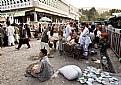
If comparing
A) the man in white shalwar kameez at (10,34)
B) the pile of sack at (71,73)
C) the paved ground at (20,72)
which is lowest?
the paved ground at (20,72)

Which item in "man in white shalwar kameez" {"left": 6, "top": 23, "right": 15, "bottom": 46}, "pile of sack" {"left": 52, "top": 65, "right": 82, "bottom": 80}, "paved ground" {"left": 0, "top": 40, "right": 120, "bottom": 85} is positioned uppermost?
"man in white shalwar kameez" {"left": 6, "top": 23, "right": 15, "bottom": 46}

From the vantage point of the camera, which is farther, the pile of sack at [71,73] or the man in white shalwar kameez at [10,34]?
the man in white shalwar kameez at [10,34]

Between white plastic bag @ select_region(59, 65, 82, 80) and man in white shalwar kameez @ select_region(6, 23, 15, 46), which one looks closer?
white plastic bag @ select_region(59, 65, 82, 80)

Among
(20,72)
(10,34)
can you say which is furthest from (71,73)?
(10,34)

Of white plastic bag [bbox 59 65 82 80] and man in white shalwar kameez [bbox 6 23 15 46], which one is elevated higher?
man in white shalwar kameez [bbox 6 23 15 46]

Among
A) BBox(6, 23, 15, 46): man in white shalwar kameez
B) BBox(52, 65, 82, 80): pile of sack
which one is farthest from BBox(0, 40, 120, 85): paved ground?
BBox(6, 23, 15, 46): man in white shalwar kameez

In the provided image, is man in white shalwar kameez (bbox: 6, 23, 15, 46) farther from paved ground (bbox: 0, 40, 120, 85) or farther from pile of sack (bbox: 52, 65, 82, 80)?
pile of sack (bbox: 52, 65, 82, 80)

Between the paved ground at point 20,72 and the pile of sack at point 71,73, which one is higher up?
the pile of sack at point 71,73

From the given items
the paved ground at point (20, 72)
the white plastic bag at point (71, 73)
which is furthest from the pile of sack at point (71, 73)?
the paved ground at point (20, 72)

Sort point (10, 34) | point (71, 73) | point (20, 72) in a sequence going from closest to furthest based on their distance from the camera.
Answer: point (71, 73) → point (20, 72) → point (10, 34)

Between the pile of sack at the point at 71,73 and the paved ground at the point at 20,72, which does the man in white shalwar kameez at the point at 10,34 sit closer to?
the paved ground at the point at 20,72

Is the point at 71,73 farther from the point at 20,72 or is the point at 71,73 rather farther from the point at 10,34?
the point at 10,34

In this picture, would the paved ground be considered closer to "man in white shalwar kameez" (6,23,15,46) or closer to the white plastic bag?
the white plastic bag

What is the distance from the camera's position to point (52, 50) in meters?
11.1
